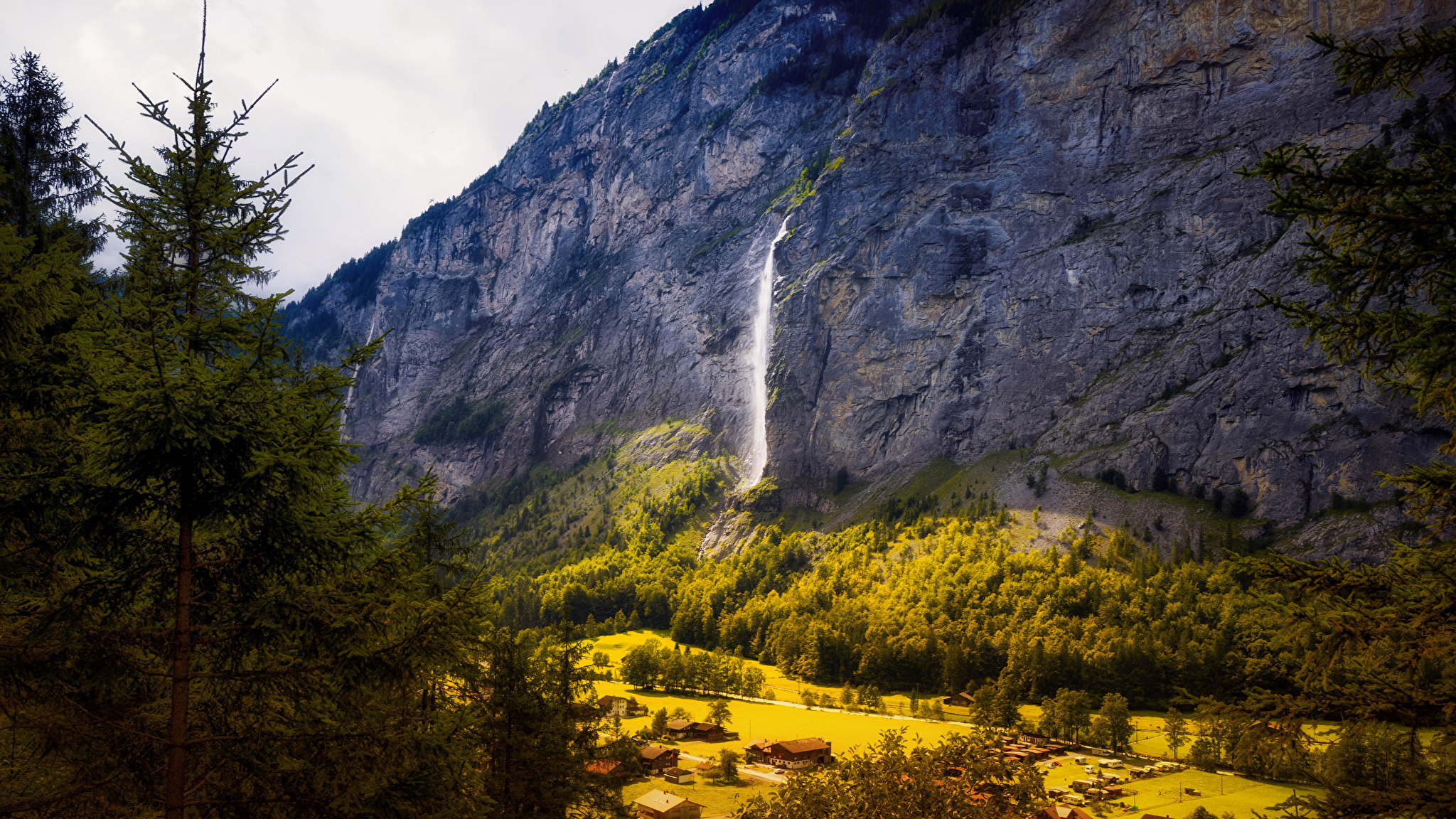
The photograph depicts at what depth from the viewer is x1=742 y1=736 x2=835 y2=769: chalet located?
170 feet

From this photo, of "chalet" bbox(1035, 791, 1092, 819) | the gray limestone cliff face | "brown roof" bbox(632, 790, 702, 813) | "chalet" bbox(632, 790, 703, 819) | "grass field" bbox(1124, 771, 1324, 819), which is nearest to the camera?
"chalet" bbox(1035, 791, 1092, 819)

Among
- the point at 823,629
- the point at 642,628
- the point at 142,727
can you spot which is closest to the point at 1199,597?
the point at 823,629

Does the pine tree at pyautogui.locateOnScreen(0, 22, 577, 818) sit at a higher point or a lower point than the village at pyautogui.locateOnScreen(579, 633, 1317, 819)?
higher

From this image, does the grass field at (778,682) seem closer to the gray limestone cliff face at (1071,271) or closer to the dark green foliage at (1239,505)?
the gray limestone cliff face at (1071,271)

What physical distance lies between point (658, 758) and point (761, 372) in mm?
122392

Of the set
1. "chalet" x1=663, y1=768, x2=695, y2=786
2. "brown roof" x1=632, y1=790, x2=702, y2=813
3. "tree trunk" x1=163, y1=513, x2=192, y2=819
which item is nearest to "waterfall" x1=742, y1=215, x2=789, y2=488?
"chalet" x1=663, y1=768, x2=695, y2=786

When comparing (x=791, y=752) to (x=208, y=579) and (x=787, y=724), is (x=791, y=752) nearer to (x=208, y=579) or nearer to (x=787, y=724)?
(x=787, y=724)

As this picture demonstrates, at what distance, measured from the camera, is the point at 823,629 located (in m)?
98.1

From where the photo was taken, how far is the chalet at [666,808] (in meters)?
36.8

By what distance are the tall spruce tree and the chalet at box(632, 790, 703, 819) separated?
35.0 meters

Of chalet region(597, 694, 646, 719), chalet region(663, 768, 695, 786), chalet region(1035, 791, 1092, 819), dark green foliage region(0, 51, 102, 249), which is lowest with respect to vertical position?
chalet region(597, 694, 646, 719)

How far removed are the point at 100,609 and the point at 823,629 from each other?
317 feet

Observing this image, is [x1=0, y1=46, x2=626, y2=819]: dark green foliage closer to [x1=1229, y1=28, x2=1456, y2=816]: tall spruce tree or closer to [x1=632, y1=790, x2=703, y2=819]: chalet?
[x1=1229, y1=28, x2=1456, y2=816]: tall spruce tree

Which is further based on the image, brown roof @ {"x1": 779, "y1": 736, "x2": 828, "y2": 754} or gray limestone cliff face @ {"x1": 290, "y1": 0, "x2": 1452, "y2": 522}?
gray limestone cliff face @ {"x1": 290, "y1": 0, "x2": 1452, "y2": 522}
